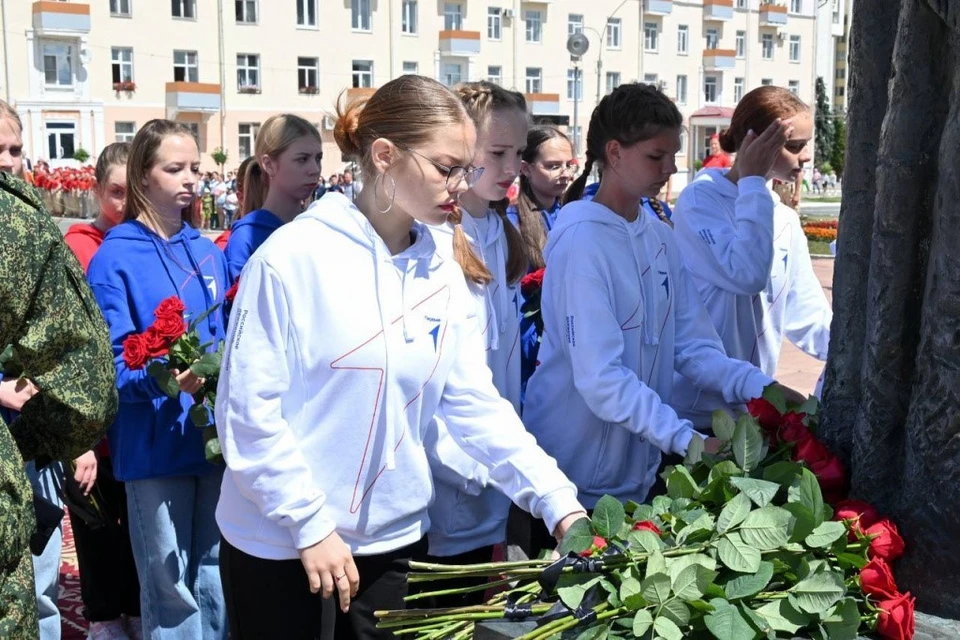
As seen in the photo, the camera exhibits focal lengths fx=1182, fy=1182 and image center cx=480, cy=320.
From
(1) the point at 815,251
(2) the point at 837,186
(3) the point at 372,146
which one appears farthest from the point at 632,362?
(2) the point at 837,186

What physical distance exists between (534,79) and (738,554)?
5256 centimetres

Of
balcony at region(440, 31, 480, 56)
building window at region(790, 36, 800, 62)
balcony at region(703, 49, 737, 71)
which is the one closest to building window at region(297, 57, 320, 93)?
balcony at region(440, 31, 480, 56)

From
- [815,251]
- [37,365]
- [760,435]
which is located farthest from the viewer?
[815,251]

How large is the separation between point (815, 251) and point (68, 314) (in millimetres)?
19706

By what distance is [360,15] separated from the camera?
48281 mm

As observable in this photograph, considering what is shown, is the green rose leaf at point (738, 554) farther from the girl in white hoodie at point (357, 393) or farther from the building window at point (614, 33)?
the building window at point (614, 33)

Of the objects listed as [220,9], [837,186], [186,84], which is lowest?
[837,186]

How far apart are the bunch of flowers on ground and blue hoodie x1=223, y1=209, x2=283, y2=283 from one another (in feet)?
7.19

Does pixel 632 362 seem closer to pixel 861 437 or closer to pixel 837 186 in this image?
pixel 861 437

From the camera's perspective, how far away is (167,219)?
4117 millimetres

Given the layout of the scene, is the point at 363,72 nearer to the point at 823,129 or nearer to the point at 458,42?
the point at 458,42

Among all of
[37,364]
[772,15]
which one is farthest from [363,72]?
[37,364]

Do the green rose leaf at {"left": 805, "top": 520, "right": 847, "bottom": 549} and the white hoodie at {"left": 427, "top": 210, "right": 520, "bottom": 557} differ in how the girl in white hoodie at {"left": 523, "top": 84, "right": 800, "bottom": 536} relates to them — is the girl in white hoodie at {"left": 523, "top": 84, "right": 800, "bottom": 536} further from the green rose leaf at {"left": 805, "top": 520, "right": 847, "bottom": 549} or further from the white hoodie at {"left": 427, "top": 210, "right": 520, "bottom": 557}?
the green rose leaf at {"left": 805, "top": 520, "right": 847, "bottom": 549}

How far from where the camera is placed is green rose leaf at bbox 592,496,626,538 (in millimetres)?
2303
